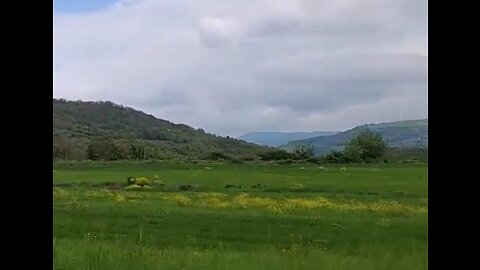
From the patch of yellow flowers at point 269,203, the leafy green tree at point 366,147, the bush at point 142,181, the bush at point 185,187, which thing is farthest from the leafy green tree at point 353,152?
the bush at point 142,181

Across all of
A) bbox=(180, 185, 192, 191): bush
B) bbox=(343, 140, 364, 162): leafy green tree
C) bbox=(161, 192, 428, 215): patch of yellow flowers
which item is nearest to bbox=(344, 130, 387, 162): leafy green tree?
bbox=(343, 140, 364, 162): leafy green tree

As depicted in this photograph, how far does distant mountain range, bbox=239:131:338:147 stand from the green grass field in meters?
0.10

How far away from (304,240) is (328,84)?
39cm

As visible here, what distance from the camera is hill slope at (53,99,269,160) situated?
1.36 meters

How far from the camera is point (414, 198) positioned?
116 centimetres

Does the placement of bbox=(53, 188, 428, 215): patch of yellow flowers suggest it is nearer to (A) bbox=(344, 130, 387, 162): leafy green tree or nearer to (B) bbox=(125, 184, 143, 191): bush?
(B) bbox=(125, 184, 143, 191): bush

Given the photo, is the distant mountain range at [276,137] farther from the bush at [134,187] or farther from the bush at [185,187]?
the bush at [134,187]

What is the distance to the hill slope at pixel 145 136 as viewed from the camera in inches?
53.5

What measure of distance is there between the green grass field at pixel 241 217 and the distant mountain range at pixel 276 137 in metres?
0.10

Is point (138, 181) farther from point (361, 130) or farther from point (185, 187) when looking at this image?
point (361, 130)

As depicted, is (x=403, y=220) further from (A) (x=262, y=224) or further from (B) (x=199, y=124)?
(B) (x=199, y=124)

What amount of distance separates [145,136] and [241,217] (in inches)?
13.3

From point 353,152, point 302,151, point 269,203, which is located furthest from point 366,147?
point 269,203
